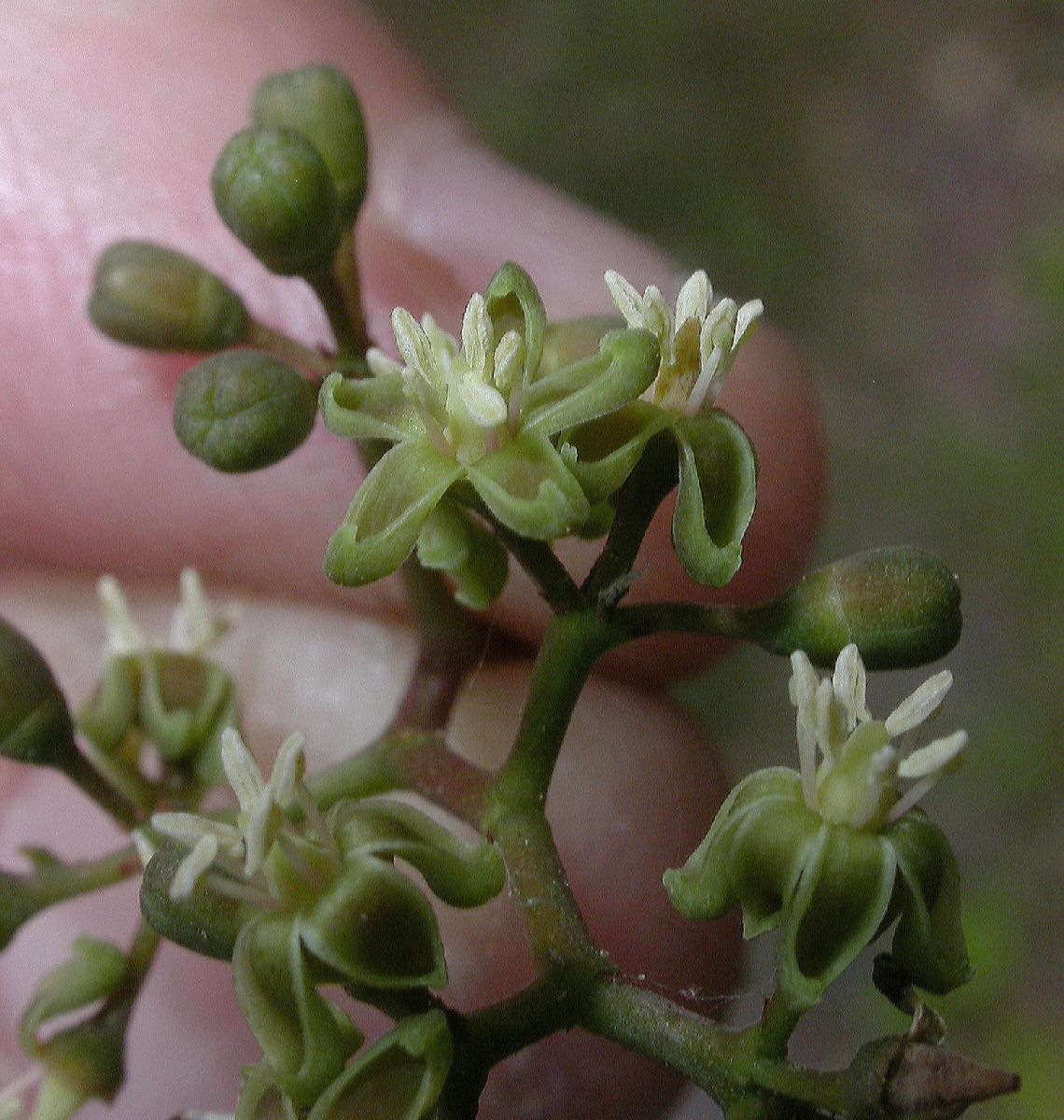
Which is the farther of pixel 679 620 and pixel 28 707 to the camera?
pixel 28 707

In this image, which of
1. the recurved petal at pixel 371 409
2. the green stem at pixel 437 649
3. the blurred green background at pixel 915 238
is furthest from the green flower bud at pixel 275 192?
the blurred green background at pixel 915 238

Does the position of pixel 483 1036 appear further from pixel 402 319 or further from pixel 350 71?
pixel 350 71

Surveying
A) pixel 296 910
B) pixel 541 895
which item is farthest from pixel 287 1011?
pixel 541 895

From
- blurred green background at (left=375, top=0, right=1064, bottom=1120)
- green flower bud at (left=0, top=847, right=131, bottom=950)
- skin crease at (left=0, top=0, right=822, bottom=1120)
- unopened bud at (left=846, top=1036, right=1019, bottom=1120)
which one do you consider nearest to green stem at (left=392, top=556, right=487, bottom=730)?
skin crease at (left=0, top=0, right=822, bottom=1120)

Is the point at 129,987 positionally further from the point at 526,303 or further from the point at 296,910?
the point at 526,303

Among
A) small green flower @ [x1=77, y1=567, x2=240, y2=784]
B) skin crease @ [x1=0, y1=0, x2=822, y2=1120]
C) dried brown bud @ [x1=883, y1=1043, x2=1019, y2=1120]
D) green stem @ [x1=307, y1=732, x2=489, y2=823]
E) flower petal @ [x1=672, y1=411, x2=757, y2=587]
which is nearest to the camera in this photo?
dried brown bud @ [x1=883, y1=1043, x2=1019, y2=1120]

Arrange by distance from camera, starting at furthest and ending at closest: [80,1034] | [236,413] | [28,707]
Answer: [80,1034]
[28,707]
[236,413]

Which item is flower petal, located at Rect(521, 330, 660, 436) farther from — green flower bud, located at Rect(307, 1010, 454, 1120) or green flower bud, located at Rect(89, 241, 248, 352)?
green flower bud, located at Rect(89, 241, 248, 352)

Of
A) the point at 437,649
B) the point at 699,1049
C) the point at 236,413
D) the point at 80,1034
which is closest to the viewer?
the point at 699,1049
